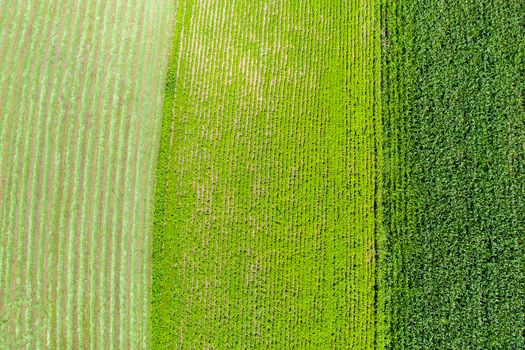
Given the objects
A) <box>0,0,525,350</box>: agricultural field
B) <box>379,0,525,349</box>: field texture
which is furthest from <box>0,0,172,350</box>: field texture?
<box>379,0,525,349</box>: field texture

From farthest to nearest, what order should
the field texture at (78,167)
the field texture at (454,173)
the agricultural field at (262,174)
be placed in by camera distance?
the field texture at (78,167)
the agricultural field at (262,174)
the field texture at (454,173)

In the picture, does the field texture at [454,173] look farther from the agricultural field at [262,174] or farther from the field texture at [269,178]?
the field texture at [269,178]

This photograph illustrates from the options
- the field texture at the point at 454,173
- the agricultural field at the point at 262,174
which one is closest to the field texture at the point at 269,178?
the agricultural field at the point at 262,174

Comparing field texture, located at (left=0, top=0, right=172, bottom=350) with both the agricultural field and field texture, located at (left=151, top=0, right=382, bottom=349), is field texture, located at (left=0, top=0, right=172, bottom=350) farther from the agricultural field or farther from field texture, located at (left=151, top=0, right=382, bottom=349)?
field texture, located at (left=151, top=0, right=382, bottom=349)

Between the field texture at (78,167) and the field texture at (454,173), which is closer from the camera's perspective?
the field texture at (454,173)

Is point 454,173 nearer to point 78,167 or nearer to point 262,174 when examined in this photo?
point 262,174

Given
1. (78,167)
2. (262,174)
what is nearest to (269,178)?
(262,174)

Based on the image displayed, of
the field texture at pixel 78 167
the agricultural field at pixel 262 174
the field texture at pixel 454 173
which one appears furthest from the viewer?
the field texture at pixel 78 167

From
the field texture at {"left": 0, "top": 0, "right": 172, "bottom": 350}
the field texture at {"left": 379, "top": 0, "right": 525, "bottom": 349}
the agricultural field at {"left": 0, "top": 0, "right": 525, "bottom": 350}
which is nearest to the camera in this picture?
the field texture at {"left": 379, "top": 0, "right": 525, "bottom": 349}
